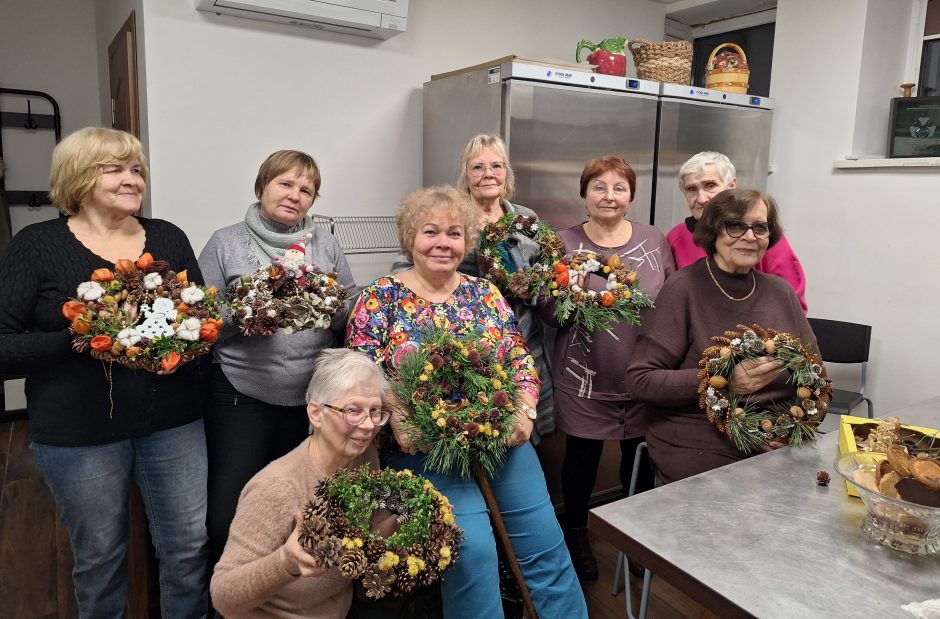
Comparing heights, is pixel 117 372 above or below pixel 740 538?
above

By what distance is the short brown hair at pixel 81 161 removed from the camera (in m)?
1.54

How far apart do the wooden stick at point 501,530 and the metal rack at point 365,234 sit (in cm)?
172

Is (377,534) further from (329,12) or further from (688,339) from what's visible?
(329,12)

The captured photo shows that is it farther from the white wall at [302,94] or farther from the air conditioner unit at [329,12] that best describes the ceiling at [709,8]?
the air conditioner unit at [329,12]

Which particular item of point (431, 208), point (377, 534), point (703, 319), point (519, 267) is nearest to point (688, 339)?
point (703, 319)

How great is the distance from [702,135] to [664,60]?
Answer: 0.44m

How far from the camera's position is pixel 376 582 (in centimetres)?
106

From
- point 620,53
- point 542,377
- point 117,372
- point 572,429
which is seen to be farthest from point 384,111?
point 117,372

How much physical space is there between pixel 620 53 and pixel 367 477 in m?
2.61

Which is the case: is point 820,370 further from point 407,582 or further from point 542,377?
point 407,582

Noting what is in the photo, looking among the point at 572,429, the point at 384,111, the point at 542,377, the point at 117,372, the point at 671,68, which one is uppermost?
the point at 671,68

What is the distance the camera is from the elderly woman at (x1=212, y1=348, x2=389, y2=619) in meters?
1.21

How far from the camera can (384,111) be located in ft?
10.6

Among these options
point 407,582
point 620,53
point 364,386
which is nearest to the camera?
point 407,582
